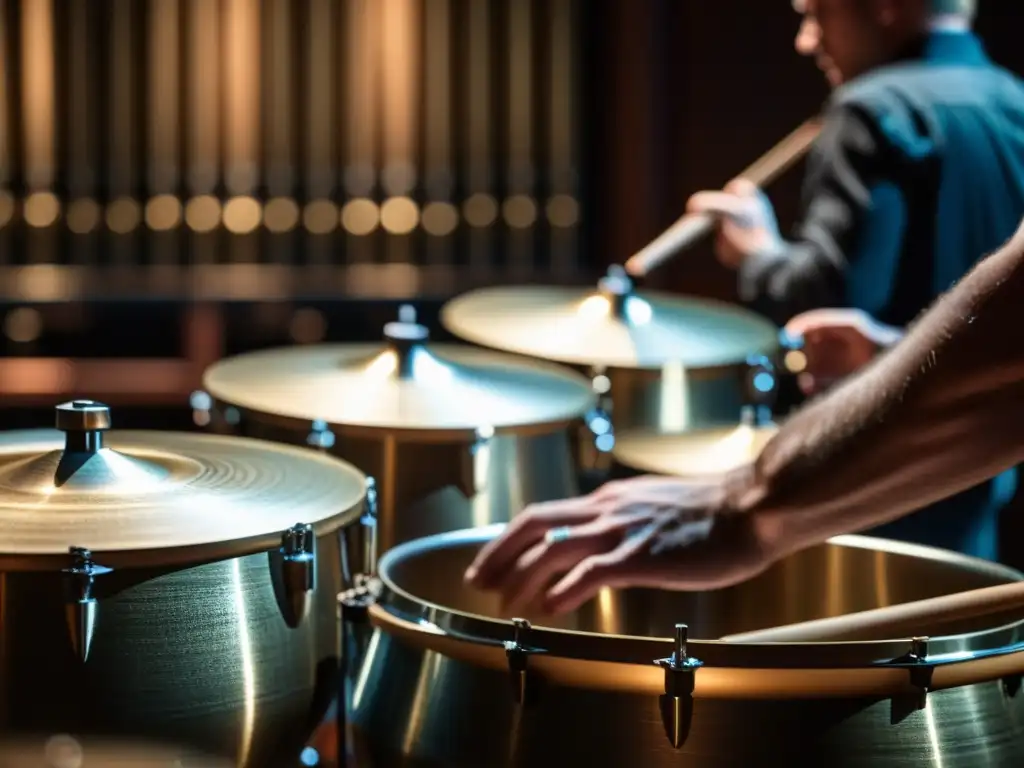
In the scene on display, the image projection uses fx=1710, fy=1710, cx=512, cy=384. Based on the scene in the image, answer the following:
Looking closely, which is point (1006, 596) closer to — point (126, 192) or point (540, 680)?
point (540, 680)

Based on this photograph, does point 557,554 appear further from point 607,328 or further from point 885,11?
point 885,11

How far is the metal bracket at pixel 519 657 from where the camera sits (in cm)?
112

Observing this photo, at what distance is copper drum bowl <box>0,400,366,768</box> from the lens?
1202 millimetres

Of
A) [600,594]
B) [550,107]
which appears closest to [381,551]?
[600,594]

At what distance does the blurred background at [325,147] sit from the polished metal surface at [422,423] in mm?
2345

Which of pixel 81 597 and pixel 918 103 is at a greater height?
pixel 918 103

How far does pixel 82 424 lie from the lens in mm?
1340

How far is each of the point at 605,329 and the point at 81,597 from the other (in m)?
1.25

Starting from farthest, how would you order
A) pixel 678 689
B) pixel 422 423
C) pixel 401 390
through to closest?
pixel 401 390 < pixel 422 423 < pixel 678 689

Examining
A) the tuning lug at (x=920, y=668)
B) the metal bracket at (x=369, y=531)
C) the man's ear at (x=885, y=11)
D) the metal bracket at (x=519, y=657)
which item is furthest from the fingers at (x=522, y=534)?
the man's ear at (x=885, y=11)

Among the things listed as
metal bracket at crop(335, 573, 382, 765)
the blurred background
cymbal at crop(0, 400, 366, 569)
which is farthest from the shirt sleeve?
the blurred background

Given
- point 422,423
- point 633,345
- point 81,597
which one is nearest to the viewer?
point 81,597

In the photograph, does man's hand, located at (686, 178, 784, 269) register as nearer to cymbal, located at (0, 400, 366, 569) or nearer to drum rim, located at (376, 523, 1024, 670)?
cymbal, located at (0, 400, 366, 569)

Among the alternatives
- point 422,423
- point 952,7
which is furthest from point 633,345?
point 952,7
